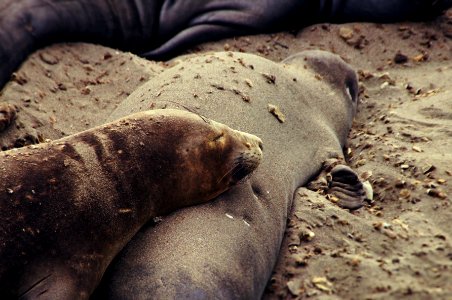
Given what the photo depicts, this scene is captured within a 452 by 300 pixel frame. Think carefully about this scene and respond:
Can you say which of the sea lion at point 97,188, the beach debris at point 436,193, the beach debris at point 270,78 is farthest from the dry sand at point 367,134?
the beach debris at point 270,78

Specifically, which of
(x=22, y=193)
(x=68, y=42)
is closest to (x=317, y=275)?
(x=22, y=193)

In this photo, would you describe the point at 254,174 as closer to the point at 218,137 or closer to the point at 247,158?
the point at 247,158

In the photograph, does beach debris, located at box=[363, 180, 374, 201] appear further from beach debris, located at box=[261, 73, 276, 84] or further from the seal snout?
beach debris, located at box=[261, 73, 276, 84]

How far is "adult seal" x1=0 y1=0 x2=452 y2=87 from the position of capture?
4574mm

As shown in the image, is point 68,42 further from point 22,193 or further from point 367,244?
point 367,244

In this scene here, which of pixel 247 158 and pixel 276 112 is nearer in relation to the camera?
pixel 247 158

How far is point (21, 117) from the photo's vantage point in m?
3.79

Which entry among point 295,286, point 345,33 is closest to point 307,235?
point 295,286

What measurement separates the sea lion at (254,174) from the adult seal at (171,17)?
105cm

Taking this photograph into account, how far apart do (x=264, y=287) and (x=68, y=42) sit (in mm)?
2730

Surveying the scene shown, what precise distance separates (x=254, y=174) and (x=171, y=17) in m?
2.48

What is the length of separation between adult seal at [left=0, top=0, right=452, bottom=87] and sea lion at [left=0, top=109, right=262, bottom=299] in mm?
2007

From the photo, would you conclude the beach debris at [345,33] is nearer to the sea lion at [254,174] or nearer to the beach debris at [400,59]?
the beach debris at [400,59]

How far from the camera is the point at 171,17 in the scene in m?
5.21
